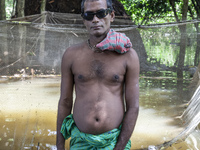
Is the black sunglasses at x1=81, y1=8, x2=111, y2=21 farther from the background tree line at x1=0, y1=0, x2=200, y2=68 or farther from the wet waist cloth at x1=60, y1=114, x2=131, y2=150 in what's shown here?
the background tree line at x1=0, y1=0, x2=200, y2=68

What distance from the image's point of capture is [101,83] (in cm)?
165

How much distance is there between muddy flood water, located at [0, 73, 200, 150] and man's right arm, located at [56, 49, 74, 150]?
4.21 feet

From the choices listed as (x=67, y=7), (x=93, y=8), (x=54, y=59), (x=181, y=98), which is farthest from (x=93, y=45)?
(x=67, y=7)

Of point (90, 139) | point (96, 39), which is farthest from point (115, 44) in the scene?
point (90, 139)

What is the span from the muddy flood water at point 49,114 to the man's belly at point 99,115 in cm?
143

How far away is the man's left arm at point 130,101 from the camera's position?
1626 mm

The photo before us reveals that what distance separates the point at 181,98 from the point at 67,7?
6215 mm

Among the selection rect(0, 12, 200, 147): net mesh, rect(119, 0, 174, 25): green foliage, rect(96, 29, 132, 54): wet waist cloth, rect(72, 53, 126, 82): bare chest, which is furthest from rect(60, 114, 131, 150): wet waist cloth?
rect(119, 0, 174, 25): green foliage

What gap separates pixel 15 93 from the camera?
5.18 meters

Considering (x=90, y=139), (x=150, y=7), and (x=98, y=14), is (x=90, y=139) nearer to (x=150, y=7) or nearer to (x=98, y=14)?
(x=98, y=14)

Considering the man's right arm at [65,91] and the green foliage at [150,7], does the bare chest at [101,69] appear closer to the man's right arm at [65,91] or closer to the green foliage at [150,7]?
the man's right arm at [65,91]

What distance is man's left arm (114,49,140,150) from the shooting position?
1.63 metres

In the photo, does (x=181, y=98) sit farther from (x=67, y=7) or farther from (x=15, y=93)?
(x=67, y=7)

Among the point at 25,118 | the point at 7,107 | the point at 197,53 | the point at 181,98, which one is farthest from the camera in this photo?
the point at 197,53
